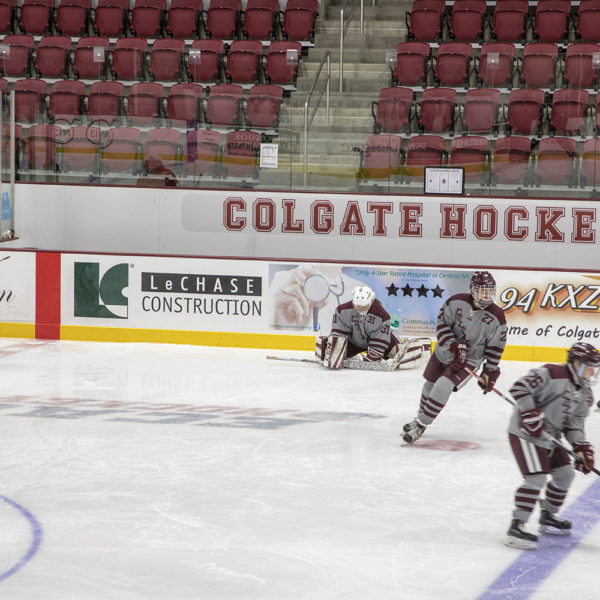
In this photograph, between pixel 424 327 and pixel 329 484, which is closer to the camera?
pixel 329 484

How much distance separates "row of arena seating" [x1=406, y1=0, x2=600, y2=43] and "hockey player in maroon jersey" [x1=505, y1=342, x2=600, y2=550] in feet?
37.1

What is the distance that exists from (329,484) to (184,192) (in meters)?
7.70

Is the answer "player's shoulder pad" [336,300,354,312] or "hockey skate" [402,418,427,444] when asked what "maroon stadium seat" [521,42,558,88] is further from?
"hockey skate" [402,418,427,444]

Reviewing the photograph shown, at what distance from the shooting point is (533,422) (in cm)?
554

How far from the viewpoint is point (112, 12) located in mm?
17391

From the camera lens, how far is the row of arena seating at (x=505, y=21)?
52.3ft

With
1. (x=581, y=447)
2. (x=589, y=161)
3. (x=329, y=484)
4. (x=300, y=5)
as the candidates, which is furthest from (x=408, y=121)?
(x=581, y=447)

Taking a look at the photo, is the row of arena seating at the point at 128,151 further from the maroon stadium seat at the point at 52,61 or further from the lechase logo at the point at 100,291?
the maroon stadium seat at the point at 52,61

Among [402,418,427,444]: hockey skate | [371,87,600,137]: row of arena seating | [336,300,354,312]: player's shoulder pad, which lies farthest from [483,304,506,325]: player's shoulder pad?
[371,87,600,137]: row of arena seating

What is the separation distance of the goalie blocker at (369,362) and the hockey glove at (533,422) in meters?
5.49

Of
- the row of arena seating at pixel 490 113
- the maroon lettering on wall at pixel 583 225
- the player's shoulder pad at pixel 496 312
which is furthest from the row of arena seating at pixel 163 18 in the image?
the player's shoulder pad at pixel 496 312

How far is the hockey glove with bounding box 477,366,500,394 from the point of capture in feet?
24.8

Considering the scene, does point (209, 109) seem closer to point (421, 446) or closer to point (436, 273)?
point (436, 273)

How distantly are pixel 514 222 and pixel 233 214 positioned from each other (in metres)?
3.49
